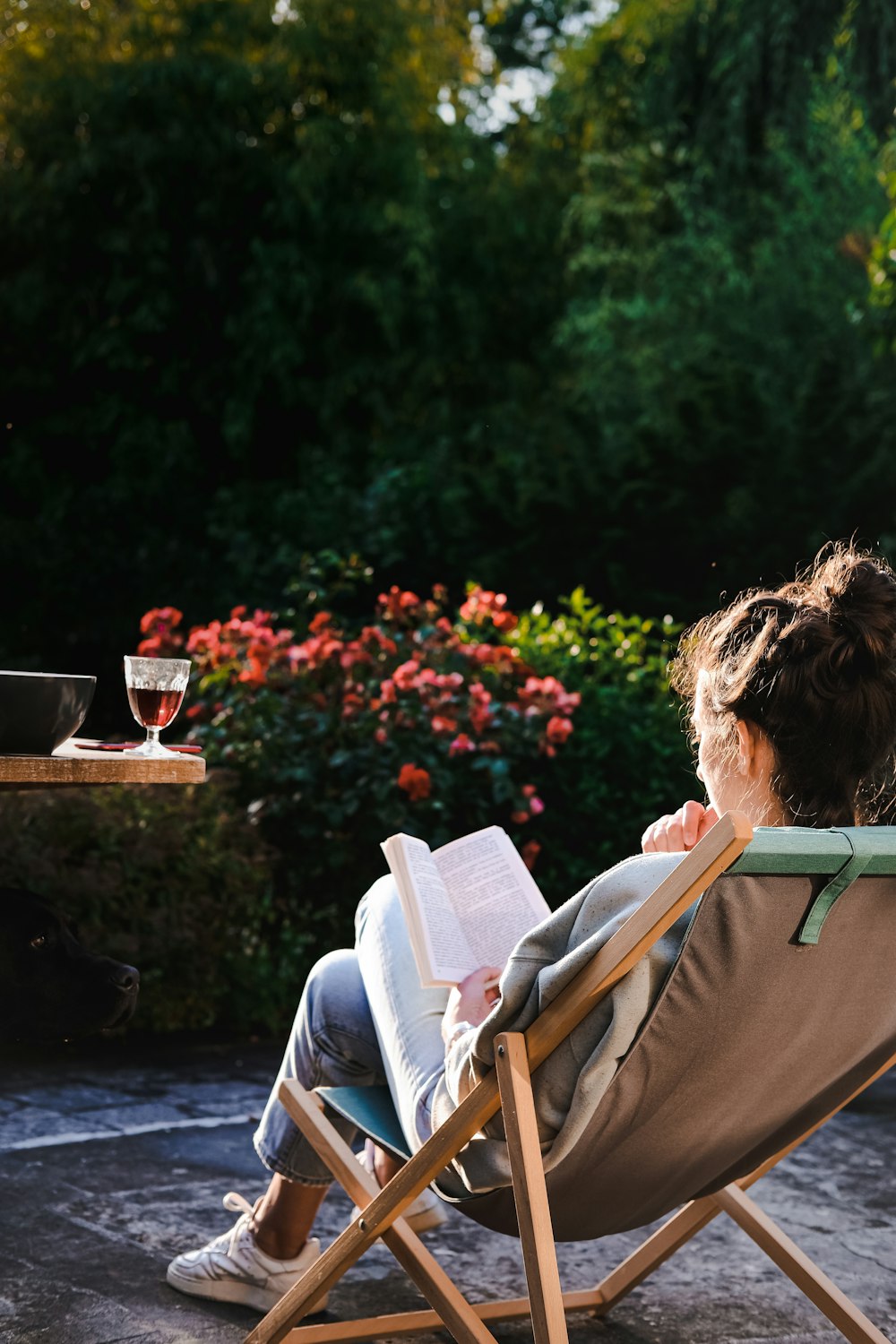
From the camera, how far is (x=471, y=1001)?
7.48 ft

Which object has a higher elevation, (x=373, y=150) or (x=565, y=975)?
(x=373, y=150)

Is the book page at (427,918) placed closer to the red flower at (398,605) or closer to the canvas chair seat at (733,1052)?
the canvas chair seat at (733,1052)

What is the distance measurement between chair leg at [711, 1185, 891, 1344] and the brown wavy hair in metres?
0.80

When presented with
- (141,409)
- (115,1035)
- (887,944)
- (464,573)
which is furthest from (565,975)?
(141,409)

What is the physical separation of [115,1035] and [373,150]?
8925mm

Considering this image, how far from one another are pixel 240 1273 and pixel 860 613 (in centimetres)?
160

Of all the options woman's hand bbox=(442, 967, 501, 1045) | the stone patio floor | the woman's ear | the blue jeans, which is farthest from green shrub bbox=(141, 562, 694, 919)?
the woman's ear

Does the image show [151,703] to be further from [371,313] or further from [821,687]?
[371,313]

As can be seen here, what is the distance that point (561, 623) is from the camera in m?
6.25

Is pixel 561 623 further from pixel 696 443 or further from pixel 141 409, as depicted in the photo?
pixel 141 409

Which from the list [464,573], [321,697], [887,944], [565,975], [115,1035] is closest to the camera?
[565,975]

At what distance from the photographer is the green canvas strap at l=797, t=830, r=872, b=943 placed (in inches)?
74.8

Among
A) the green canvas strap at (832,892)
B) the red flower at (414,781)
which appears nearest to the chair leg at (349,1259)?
the green canvas strap at (832,892)

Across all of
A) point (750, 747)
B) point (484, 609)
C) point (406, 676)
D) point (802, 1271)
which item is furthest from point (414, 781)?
point (750, 747)
